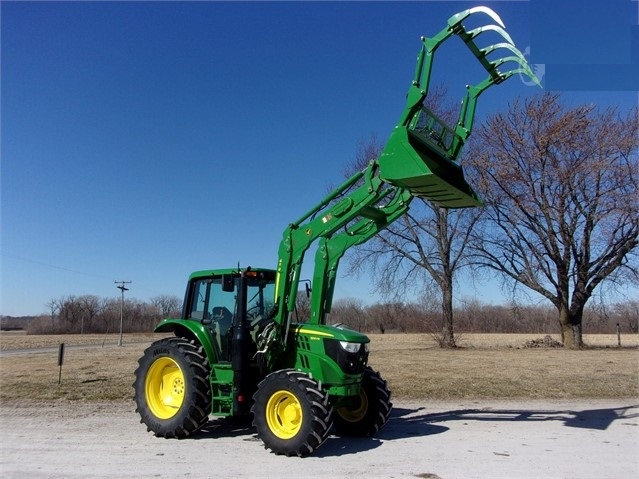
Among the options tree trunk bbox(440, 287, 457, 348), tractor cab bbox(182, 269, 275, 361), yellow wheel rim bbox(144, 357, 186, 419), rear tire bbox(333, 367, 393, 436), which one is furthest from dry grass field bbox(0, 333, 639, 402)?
tree trunk bbox(440, 287, 457, 348)

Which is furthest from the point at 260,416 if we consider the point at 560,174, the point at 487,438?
the point at 560,174

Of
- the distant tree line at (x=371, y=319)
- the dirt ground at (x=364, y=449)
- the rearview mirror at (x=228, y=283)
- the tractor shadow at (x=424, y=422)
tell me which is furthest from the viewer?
the distant tree line at (x=371, y=319)

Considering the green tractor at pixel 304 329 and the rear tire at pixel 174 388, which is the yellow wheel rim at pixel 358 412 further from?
the rear tire at pixel 174 388

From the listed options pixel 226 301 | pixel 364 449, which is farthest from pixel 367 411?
pixel 226 301

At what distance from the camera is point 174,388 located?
8562 mm

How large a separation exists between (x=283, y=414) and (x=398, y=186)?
3620mm

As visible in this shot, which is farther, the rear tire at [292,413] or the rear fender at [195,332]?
the rear fender at [195,332]

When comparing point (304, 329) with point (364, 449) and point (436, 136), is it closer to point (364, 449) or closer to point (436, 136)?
point (364, 449)

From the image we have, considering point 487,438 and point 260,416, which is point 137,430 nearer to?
point 260,416

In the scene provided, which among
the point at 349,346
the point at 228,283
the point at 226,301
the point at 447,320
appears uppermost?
the point at 228,283

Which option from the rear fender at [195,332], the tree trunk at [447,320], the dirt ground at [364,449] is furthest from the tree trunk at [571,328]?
the rear fender at [195,332]

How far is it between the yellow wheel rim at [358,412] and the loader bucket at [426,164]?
3.34 m

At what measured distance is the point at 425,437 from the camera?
8203 millimetres

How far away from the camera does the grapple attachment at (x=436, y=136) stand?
24.0ft
